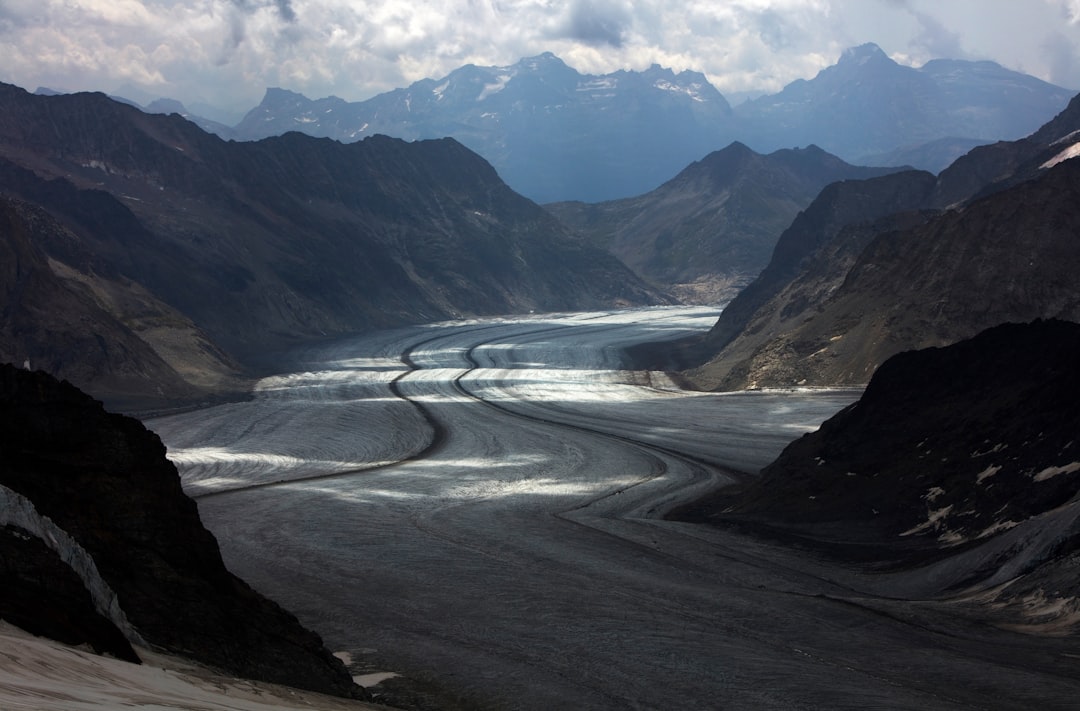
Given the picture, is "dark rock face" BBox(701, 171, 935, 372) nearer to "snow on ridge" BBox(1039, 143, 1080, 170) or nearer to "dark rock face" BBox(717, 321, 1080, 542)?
"snow on ridge" BBox(1039, 143, 1080, 170)

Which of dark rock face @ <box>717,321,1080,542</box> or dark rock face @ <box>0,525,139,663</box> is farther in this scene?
dark rock face @ <box>717,321,1080,542</box>

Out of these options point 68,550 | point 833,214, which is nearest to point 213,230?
point 833,214

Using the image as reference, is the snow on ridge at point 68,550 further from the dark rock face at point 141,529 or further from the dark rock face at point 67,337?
the dark rock face at point 67,337

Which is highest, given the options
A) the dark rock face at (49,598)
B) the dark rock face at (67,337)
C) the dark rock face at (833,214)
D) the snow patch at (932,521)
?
the dark rock face at (833,214)

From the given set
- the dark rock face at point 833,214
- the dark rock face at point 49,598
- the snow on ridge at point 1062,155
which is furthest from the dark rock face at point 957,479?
the dark rock face at point 833,214

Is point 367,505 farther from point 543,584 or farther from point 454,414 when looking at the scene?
point 454,414

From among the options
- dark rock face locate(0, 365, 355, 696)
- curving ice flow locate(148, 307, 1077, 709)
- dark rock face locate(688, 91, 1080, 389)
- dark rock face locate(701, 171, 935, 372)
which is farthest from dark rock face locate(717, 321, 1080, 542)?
dark rock face locate(701, 171, 935, 372)
